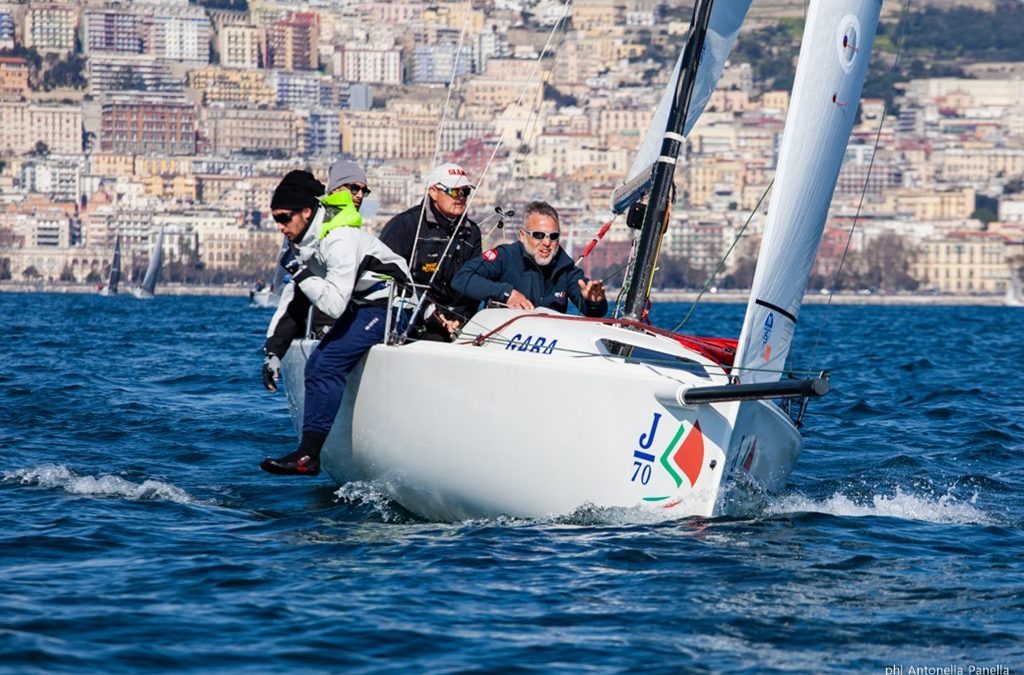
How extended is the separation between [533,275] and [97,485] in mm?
1981

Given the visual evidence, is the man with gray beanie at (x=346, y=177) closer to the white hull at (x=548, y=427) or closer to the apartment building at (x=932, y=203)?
the white hull at (x=548, y=427)

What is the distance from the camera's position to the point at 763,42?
162000 millimetres

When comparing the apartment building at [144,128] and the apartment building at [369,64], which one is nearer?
the apartment building at [144,128]

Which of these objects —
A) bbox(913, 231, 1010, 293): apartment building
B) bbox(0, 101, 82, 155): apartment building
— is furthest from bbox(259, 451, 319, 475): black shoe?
bbox(0, 101, 82, 155): apartment building

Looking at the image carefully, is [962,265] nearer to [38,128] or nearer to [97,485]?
[38,128]

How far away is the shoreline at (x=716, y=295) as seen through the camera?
100 meters

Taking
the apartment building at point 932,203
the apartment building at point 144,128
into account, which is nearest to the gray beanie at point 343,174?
the apartment building at point 932,203

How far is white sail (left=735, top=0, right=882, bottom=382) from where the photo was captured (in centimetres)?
613

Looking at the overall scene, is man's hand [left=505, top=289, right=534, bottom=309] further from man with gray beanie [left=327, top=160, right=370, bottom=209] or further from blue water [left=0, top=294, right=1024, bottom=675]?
blue water [left=0, top=294, right=1024, bottom=675]

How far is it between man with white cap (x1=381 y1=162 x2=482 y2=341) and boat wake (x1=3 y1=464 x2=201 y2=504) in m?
1.24

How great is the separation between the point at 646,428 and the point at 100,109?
5646 inches

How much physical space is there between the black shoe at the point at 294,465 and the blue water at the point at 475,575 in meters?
0.22

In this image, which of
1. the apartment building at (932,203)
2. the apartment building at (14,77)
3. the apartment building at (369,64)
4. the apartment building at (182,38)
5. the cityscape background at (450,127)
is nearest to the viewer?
the cityscape background at (450,127)

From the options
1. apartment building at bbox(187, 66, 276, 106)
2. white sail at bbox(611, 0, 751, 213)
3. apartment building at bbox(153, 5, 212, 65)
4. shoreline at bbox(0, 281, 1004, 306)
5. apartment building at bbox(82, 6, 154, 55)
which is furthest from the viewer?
apartment building at bbox(153, 5, 212, 65)
